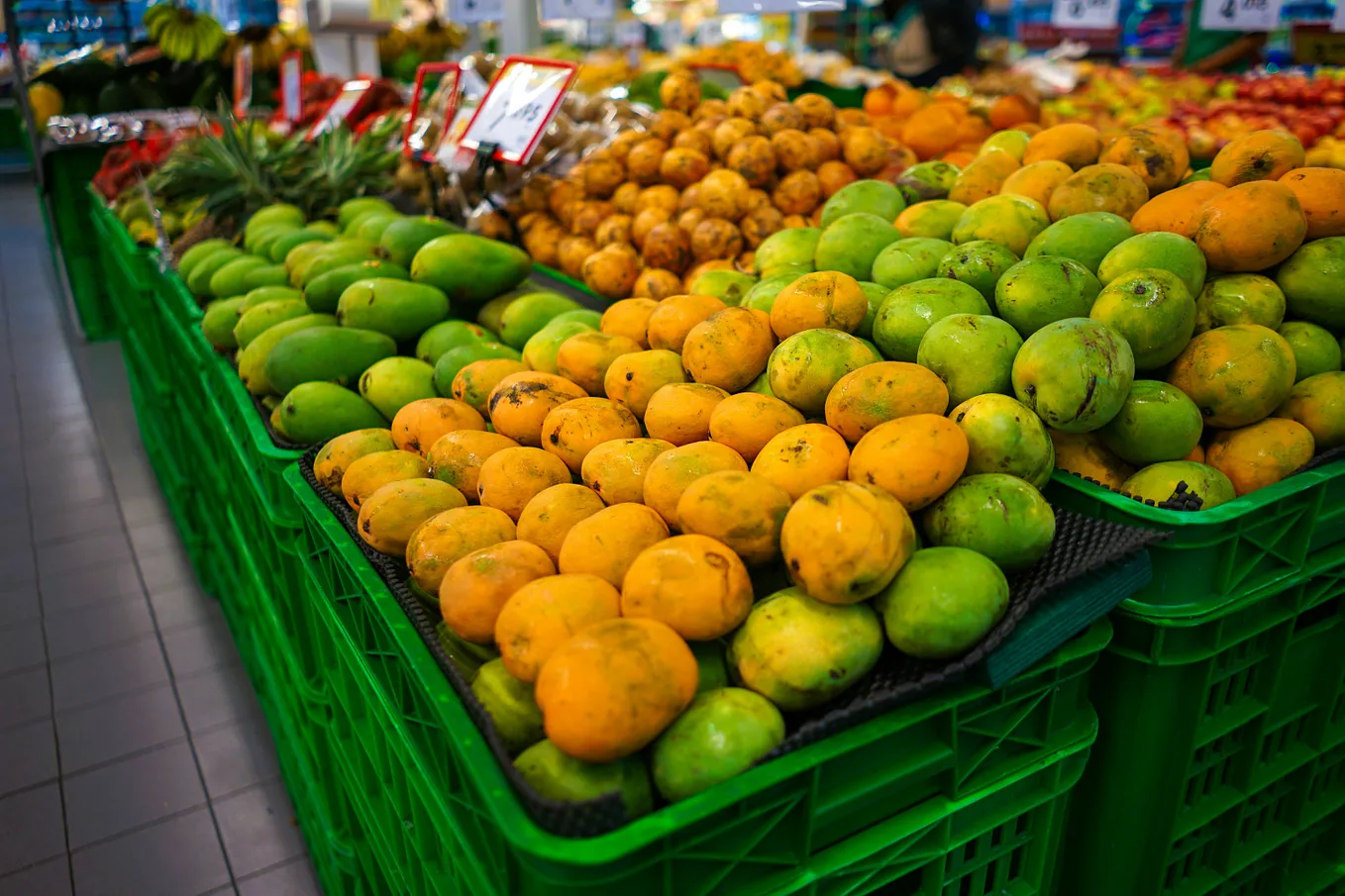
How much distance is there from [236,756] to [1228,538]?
2502mm

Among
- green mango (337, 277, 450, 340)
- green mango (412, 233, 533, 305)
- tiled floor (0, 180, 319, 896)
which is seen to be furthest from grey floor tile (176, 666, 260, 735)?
green mango (412, 233, 533, 305)

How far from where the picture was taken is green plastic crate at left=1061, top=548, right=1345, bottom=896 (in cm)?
127

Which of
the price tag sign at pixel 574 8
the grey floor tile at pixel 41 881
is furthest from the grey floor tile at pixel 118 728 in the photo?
the price tag sign at pixel 574 8

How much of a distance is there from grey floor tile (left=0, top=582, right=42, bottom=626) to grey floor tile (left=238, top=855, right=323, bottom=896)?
5.32 feet

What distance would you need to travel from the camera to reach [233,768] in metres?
2.52

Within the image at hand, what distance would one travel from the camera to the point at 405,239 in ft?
7.73

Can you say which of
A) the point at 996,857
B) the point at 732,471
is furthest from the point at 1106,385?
the point at 996,857

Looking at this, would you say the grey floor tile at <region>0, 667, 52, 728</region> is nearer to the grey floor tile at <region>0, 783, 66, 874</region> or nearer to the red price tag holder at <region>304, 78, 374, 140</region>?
the grey floor tile at <region>0, 783, 66, 874</region>

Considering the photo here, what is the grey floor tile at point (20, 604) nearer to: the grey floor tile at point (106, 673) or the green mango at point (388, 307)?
the grey floor tile at point (106, 673)

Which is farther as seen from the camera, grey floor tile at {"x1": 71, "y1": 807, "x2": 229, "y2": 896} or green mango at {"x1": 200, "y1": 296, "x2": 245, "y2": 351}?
green mango at {"x1": 200, "y1": 296, "x2": 245, "y2": 351}

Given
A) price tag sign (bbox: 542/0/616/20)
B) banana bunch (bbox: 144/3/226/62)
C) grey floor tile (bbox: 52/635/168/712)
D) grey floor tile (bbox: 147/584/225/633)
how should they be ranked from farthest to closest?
1. banana bunch (bbox: 144/3/226/62)
2. price tag sign (bbox: 542/0/616/20)
3. grey floor tile (bbox: 147/584/225/633)
4. grey floor tile (bbox: 52/635/168/712)

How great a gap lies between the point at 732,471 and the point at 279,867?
1.79m

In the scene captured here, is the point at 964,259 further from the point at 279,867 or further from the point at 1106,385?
the point at 279,867

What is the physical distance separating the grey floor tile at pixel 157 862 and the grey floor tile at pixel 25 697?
2.19 ft
